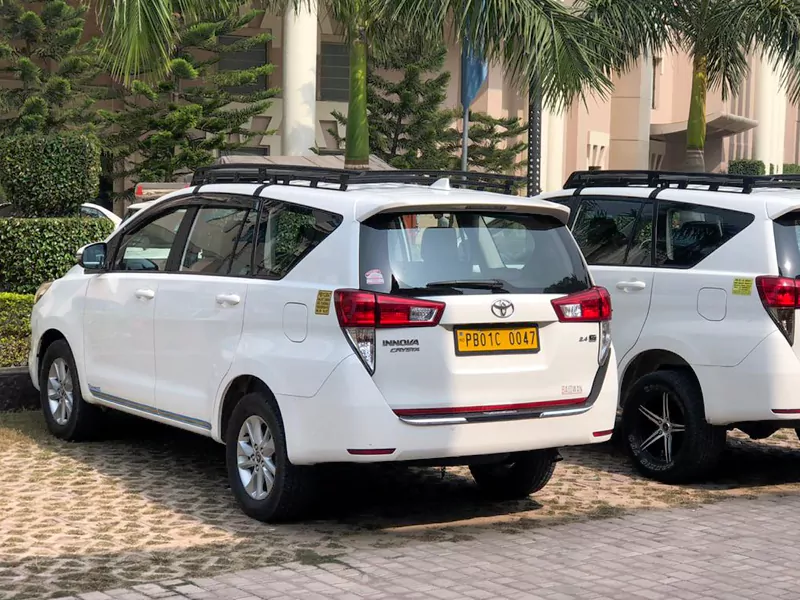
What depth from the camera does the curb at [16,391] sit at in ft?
34.7

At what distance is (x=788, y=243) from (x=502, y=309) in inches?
85.9

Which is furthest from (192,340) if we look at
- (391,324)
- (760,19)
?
(760,19)

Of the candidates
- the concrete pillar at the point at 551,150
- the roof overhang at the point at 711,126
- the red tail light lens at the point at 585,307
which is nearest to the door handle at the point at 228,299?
the red tail light lens at the point at 585,307

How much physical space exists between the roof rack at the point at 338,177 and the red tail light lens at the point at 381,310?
958mm

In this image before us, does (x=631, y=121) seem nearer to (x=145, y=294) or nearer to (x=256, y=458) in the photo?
(x=145, y=294)

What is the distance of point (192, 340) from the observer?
7.78 metres

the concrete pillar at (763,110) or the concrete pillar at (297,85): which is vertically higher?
the concrete pillar at (763,110)

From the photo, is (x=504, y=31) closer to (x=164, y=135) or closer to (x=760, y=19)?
(x=760, y=19)

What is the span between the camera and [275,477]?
23.3 feet

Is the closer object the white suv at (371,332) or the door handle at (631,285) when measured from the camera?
the white suv at (371,332)

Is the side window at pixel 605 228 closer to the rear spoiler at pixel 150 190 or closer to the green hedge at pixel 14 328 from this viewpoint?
the green hedge at pixel 14 328

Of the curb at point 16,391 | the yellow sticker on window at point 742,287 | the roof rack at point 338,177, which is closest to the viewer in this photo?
the roof rack at point 338,177

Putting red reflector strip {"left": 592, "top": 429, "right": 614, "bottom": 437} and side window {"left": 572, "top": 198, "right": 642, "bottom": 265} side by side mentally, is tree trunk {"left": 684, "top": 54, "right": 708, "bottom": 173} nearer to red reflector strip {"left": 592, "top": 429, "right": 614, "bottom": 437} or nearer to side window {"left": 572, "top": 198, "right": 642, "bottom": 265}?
side window {"left": 572, "top": 198, "right": 642, "bottom": 265}

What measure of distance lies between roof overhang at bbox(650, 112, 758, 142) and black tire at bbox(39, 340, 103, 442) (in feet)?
133
